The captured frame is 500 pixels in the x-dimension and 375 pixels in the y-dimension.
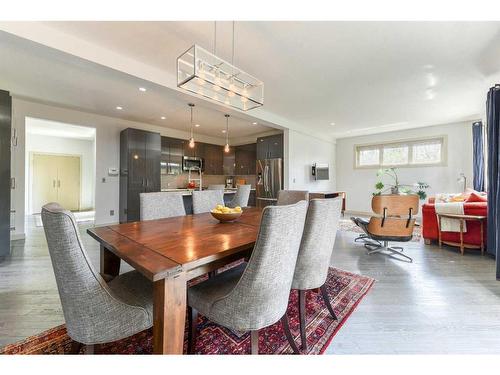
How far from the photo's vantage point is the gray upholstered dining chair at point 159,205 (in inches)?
85.5

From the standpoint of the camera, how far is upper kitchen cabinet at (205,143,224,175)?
684cm

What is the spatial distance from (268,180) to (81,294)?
5005 millimetres

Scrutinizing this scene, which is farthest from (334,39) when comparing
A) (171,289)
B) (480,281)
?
(480,281)

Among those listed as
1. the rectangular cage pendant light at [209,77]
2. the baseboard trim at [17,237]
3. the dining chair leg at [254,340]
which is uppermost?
the rectangular cage pendant light at [209,77]

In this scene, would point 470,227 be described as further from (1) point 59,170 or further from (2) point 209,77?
(1) point 59,170

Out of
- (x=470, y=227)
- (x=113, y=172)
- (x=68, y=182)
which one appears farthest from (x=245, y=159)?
(x=68, y=182)

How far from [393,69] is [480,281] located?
2685mm

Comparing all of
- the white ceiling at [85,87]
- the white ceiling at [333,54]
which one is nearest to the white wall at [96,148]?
the white ceiling at [85,87]

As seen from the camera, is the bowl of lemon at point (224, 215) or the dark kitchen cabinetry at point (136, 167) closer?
the bowl of lemon at point (224, 215)

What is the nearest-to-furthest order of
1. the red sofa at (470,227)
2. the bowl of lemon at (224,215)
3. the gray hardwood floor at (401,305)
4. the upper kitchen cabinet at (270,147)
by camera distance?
the gray hardwood floor at (401,305)
the bowl of lemon at (224,215)
the red sofa at (470,227)
the upper kitchen cabinet at (270,147)

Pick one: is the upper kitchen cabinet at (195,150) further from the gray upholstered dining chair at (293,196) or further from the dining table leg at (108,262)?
the dining table leg at (108,262)

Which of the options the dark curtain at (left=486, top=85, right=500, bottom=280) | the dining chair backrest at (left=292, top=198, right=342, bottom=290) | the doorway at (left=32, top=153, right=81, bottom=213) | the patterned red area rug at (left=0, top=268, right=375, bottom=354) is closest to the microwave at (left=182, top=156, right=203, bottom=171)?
the doorway at (left=32, top=153, right=81, bottom=213)

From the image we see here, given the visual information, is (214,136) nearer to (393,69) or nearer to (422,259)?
(393,69)

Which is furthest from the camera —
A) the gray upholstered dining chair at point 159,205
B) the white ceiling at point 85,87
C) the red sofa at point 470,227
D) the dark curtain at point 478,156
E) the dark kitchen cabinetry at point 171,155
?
the dark kitchen cabinetry at point 171,155
